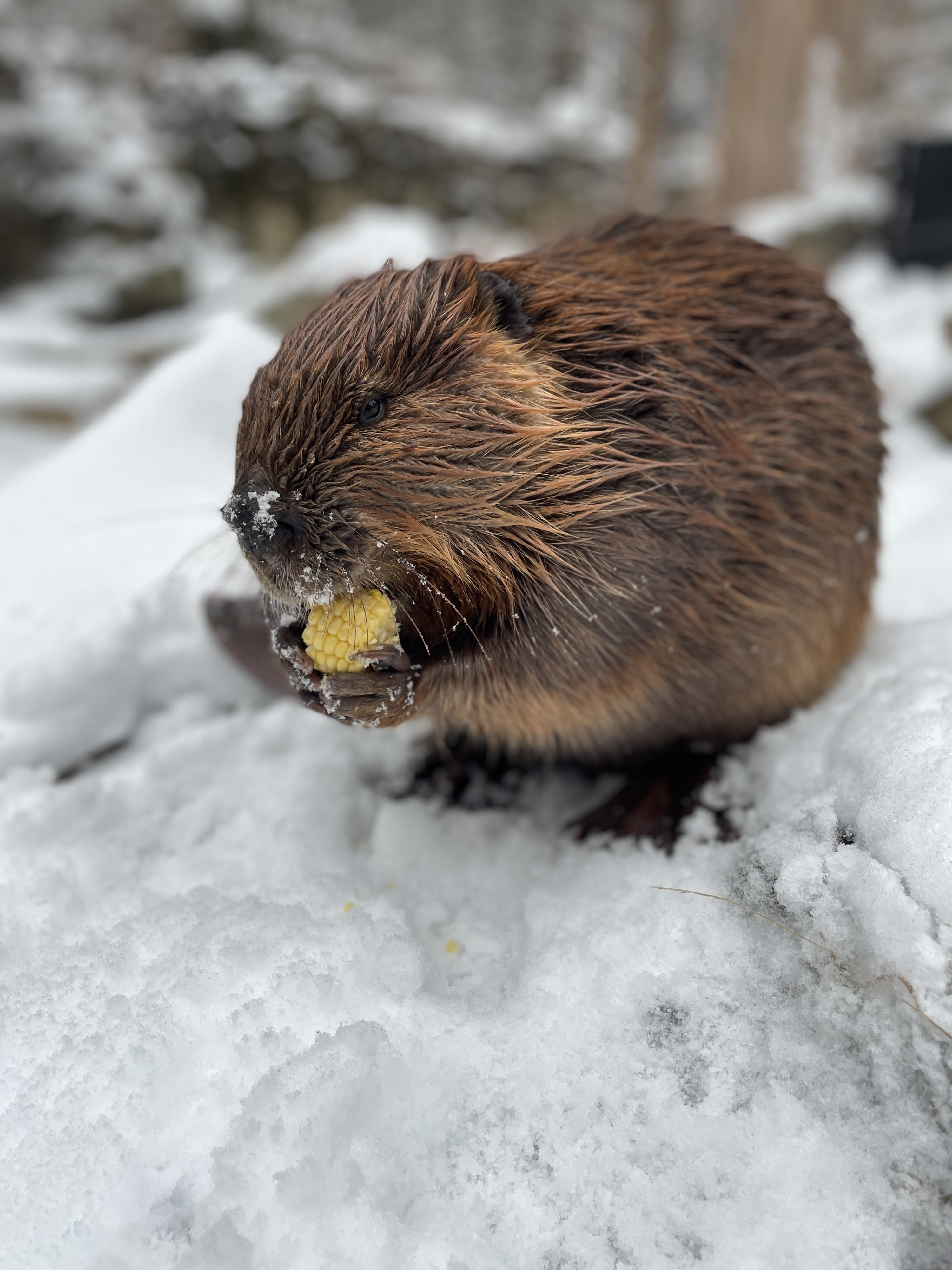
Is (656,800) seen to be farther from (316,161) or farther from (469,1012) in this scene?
(316,161)

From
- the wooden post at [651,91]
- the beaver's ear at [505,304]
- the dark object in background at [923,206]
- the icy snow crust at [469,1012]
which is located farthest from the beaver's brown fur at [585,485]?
the wooden post at [651,91]

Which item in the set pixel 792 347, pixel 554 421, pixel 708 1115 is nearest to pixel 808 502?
pixel 792 347

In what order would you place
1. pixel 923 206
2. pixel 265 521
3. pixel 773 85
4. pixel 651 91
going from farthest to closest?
pixel 651 91 → pixel 773 85 → pixel 923 206 → pixel 265 521

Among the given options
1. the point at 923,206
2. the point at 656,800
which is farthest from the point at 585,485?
the point at 923,206

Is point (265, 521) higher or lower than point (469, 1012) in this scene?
higher

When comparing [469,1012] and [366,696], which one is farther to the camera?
[366,696]

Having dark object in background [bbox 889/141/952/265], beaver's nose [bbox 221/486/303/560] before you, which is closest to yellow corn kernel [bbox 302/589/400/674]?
beaver's nose [bbox 221/486/303/560]

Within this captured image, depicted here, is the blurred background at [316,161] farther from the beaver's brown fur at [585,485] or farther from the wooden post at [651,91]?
the beaver's brown fur at [585,485]
